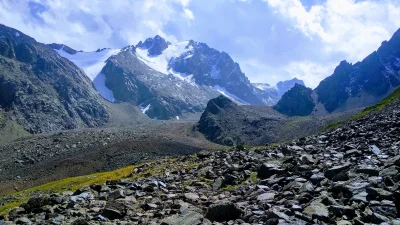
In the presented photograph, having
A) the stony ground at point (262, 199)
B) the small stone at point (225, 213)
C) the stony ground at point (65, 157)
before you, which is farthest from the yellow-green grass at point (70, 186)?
the stony ground at point (65, 157)

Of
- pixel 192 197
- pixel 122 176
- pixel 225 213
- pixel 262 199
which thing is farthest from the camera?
pixel 122 176

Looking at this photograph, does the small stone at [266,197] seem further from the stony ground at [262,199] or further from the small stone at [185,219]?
the small stone at [185,219]

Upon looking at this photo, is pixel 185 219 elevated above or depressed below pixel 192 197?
below

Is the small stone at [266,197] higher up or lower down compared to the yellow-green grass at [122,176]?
higher up

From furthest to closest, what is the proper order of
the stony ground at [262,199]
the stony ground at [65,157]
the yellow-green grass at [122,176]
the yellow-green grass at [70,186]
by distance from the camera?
the stony ground at [65,157] < the yellow-green grass at [70,186] < the yellow-green grass at [122,176] < the stony ground at [262,199]

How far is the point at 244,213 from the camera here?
1419 centimetres

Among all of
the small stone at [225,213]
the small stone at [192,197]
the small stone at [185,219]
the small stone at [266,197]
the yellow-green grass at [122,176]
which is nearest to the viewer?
the small stone at [185,219]

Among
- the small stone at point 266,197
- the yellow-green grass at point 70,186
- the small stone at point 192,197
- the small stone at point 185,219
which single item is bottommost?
the yellow-green grass at point 70,186

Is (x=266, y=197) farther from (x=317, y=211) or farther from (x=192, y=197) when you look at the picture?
(x=192, y=197)

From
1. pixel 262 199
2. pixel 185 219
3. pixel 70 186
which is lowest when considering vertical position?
pixel 70 186

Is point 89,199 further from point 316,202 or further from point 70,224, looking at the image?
point 316,202

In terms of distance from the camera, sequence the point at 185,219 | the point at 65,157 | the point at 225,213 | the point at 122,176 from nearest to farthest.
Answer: the point at 185,219 < the point at 225,213 < the point at 122,176 < the point at 65,157

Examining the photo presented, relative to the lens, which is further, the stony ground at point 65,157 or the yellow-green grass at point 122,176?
the stony ground at point 65,157

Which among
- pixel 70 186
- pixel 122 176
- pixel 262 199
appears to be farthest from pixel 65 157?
pixel 262 199
